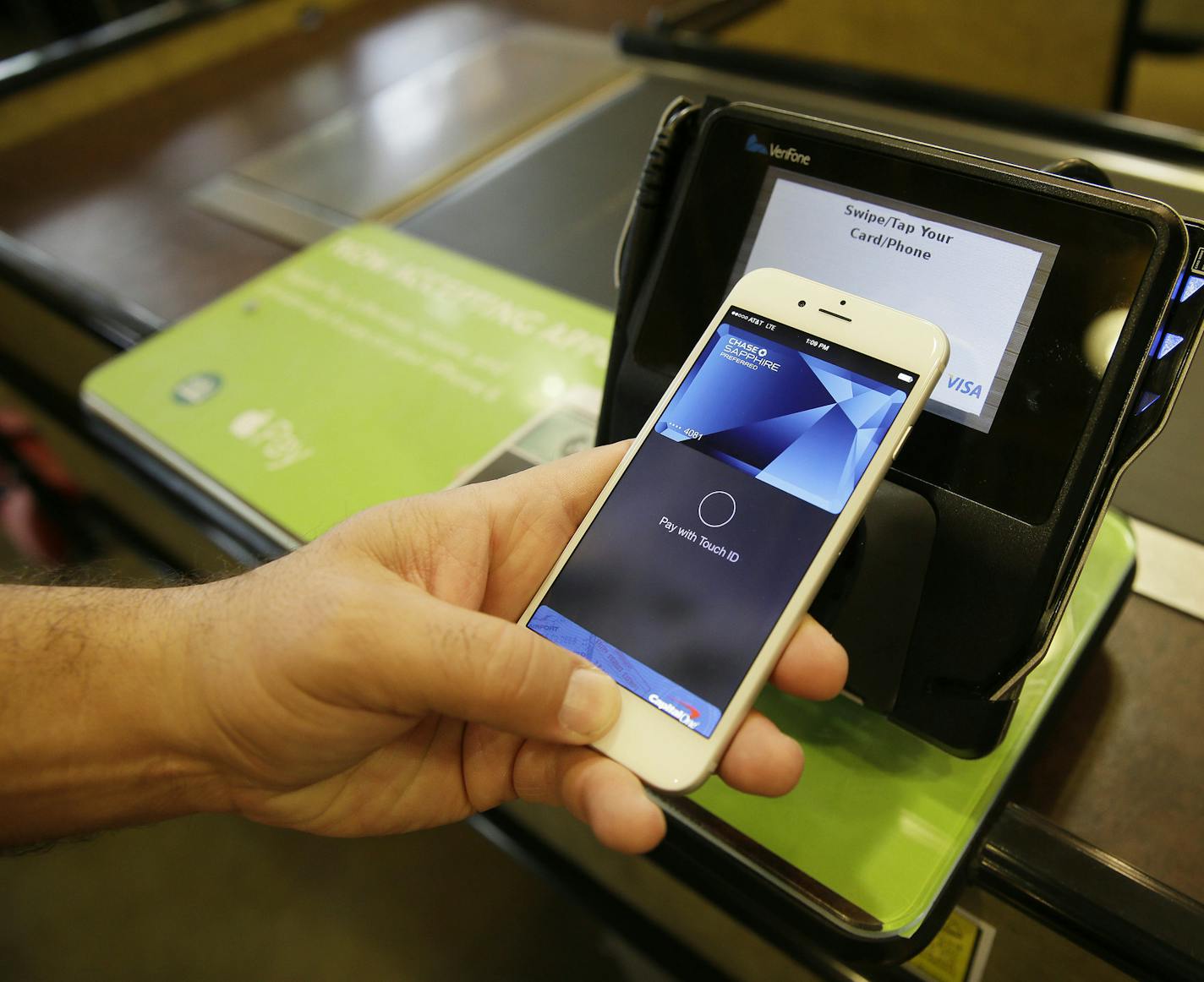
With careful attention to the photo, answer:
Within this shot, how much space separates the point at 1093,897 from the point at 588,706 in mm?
319

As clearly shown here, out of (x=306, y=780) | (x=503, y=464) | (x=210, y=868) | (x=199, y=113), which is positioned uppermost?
(x=199, y=113)

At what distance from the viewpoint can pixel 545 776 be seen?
20.6 inches

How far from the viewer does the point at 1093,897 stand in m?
0.51

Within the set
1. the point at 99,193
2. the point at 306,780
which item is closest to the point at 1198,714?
the point at 306,780

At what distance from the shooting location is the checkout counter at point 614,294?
1.74 feet

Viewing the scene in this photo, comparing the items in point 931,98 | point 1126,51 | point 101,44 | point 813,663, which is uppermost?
point 1126,51

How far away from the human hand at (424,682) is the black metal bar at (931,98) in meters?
0.89

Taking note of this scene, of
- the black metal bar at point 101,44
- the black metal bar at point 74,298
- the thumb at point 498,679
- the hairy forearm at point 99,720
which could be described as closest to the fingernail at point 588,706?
the thumb at point 498,679

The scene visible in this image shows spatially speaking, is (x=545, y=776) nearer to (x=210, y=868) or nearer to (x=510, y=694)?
(x=510, y=694)

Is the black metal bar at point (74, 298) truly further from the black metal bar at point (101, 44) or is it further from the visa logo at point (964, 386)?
the visa logo at point (964, 386)

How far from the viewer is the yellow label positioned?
23.9 inches

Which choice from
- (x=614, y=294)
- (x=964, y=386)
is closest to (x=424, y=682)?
(x=964, y=386)

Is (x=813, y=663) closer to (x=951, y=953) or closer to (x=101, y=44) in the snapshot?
(x=951, y=953)

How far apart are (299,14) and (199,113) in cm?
A: 35
